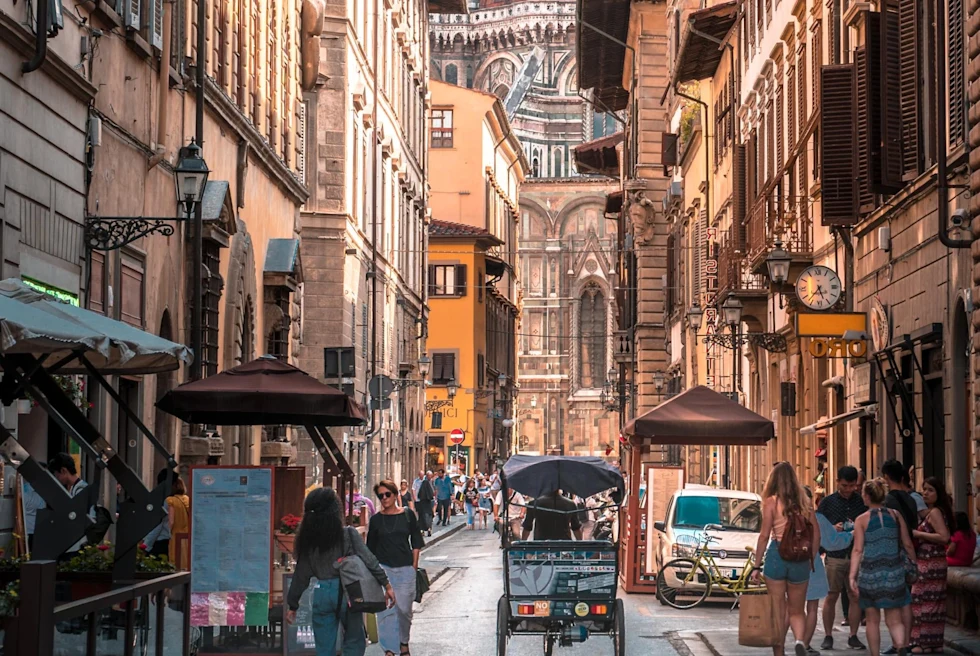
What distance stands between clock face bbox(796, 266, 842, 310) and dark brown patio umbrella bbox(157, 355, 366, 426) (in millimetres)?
8995

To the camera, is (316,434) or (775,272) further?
(775,272)

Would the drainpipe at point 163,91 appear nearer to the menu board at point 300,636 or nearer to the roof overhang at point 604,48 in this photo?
the menu board at point 300,636

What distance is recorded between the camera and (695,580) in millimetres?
21203

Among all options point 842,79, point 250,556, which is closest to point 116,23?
point 250,556

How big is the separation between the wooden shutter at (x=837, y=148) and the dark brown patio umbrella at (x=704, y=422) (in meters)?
2.87

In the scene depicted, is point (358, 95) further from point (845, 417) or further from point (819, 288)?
point (845, 417)

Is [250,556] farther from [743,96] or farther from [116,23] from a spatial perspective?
[743,96]

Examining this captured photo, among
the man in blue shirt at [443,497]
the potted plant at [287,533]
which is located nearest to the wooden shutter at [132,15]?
the potted plant at [287,533]

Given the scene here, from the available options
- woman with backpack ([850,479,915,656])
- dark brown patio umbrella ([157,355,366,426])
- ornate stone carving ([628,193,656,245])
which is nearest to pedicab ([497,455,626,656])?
woman with backpack ([850,479,915,656])

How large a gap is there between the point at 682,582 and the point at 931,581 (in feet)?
19.0

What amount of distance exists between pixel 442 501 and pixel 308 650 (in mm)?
37317

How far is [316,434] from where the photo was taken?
1855 cm

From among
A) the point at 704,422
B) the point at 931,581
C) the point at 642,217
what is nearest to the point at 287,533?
the point at 931,581

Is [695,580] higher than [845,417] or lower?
lower
